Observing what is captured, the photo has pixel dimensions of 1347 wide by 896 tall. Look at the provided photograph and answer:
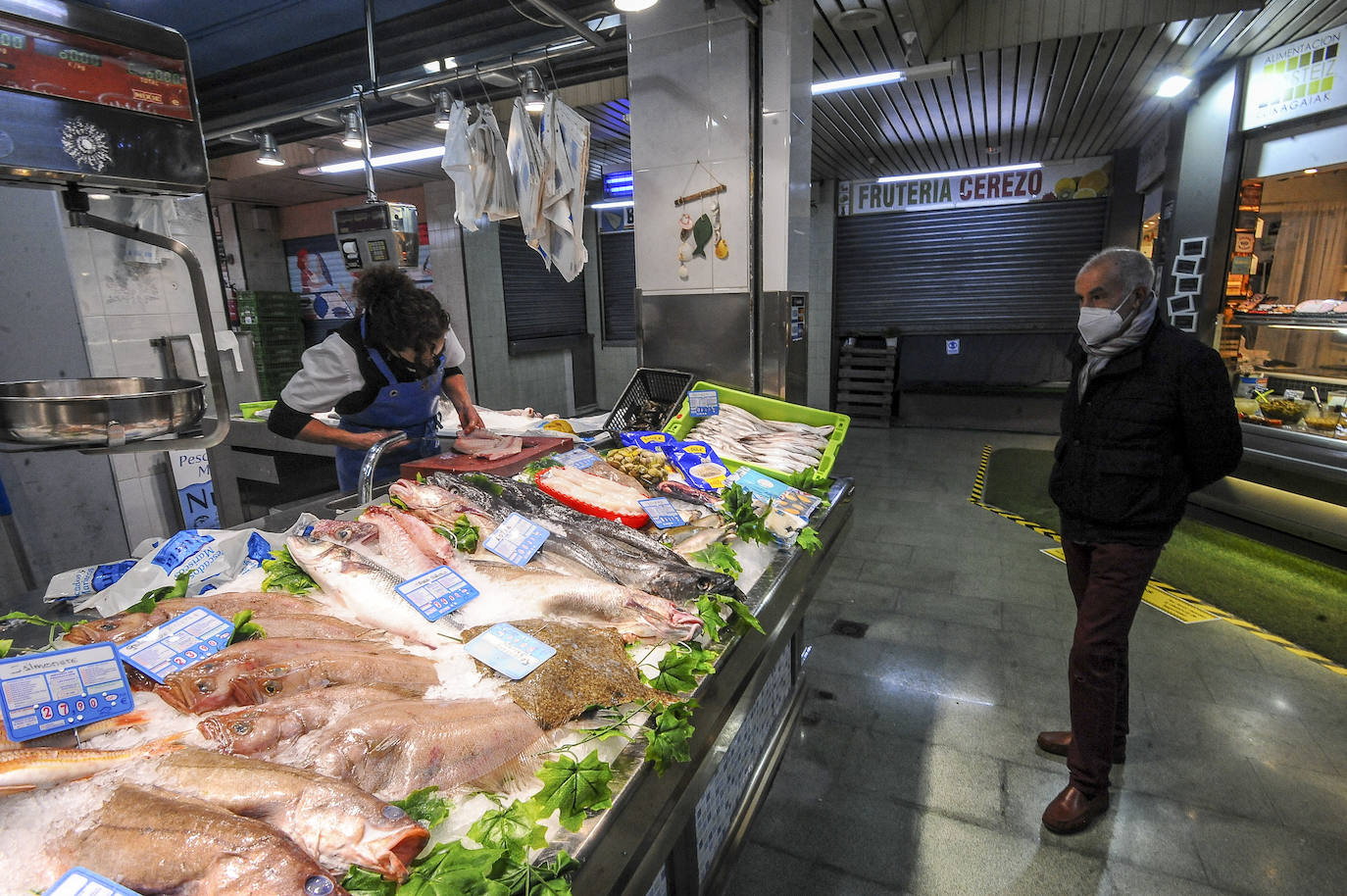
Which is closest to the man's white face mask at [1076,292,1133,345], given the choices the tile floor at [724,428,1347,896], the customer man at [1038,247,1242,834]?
the customer man at [1038,247,1242,834]

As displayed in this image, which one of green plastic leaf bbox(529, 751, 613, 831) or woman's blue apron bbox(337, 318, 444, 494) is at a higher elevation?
woman's blue apron bbox(337, 318, 444, 494)

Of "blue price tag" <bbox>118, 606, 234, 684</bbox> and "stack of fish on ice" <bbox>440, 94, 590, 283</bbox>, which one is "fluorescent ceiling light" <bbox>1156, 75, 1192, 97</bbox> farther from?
"blue price tag" <bbox>118, 606, 234, 684</bbox>

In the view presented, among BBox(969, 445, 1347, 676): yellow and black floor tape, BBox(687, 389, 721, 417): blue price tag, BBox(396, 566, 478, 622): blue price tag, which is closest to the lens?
BBox(396, 566, 478, 622): blue price tag

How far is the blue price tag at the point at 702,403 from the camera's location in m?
3.54

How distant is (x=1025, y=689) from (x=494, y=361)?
28.5 feet

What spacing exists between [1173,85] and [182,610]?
8.36 metres

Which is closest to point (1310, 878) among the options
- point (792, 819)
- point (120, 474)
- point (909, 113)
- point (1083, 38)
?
point (792, 819)

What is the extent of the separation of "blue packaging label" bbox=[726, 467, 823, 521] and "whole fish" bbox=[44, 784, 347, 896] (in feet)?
6.18

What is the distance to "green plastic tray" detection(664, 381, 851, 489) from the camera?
292cm

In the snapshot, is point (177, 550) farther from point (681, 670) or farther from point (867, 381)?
point (867, 381)

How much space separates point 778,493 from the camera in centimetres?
266

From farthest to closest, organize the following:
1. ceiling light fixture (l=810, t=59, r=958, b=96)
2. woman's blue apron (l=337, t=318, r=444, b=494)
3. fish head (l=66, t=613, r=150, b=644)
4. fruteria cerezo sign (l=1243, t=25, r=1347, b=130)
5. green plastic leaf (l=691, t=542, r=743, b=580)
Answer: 1. ceiling light fixture (l=810, t=59, r=958, b=96)
2. fruteria cerezo sign (l=1243, t=25, r=1347, b=130)
3. woman's blue apron (l=337, t=318, r=444, b=494)
4. green plastic leaf (l=691, t=542, r=743, b=580)
5. fish head (l=66, t=613, r=150, b=644)

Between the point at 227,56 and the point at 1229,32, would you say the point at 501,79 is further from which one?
the point at 1229,32

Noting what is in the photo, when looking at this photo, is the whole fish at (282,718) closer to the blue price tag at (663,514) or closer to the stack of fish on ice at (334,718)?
the stack of fish on ice at (334,718)
